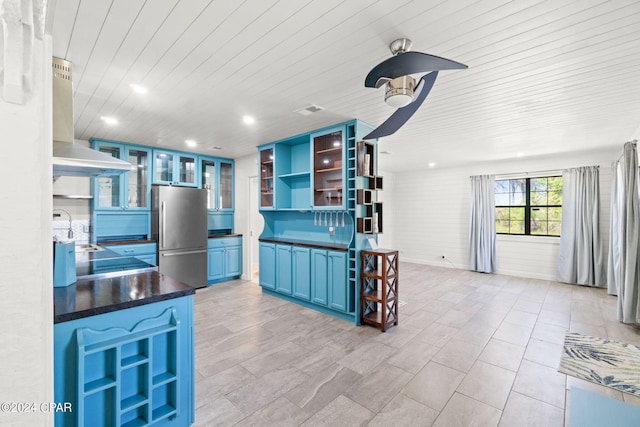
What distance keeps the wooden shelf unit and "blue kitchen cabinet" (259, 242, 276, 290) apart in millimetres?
1663

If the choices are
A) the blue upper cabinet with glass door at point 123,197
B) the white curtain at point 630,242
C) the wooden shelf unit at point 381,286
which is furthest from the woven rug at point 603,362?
the blue upper cabinet with glass door at point 123,197

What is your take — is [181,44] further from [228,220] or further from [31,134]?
[228,220]

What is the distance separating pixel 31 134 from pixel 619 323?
216 inches

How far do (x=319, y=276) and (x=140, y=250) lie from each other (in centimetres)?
290

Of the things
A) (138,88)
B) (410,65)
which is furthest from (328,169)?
(410,65)

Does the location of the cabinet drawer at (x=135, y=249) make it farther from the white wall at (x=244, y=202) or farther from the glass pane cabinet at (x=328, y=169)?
the glass pane cabinet at (x=328, y=169)

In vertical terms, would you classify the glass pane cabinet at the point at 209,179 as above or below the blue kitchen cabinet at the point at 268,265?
above

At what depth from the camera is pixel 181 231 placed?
192 inches

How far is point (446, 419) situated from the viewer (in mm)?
1978

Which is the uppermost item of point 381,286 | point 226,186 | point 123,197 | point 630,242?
point 226,186

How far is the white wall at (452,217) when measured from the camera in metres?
5.62

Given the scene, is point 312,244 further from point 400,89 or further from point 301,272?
point 400,89

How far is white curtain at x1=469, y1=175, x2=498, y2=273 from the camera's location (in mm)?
6336

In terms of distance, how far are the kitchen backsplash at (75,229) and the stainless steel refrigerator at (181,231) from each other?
2.97ft
